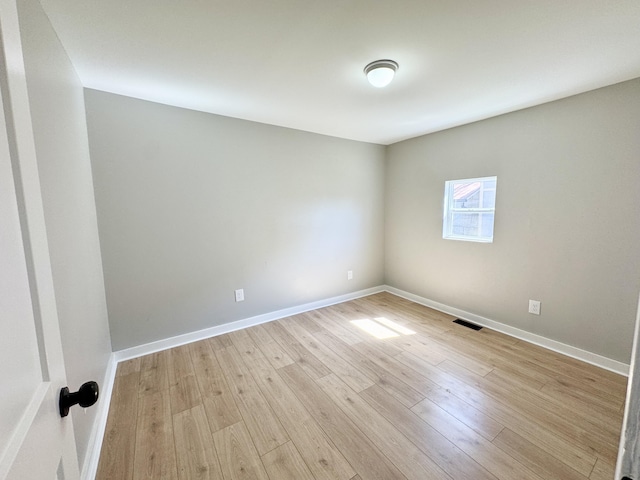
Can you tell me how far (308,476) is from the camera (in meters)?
A: 1.29

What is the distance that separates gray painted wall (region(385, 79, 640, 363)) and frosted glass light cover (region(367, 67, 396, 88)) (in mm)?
1584

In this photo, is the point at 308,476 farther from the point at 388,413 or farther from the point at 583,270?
the point at 583,270

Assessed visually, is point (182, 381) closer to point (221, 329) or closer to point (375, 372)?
point (221, 329)

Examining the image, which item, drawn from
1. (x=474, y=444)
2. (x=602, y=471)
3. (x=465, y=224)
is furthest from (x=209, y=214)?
(x=602, y=471)

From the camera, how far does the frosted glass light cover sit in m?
1.69

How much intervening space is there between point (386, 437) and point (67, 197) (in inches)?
86.6

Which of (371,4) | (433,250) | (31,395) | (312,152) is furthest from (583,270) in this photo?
(31,395)

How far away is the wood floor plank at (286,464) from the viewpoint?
1292 millimetres

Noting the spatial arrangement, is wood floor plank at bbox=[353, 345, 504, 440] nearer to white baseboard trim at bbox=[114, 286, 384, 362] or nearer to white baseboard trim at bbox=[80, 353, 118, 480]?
white baseboard trim at bbox=[114, 286, 384, 362]

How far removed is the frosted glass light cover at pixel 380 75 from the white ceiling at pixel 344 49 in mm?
72

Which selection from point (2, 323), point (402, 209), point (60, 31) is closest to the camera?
point (2, 323)

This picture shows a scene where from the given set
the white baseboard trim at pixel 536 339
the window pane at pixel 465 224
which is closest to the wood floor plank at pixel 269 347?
the white baseboard trim at pixel 536 339

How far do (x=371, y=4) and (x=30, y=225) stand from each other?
1534mm

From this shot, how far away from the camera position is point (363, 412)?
168 centimetres
